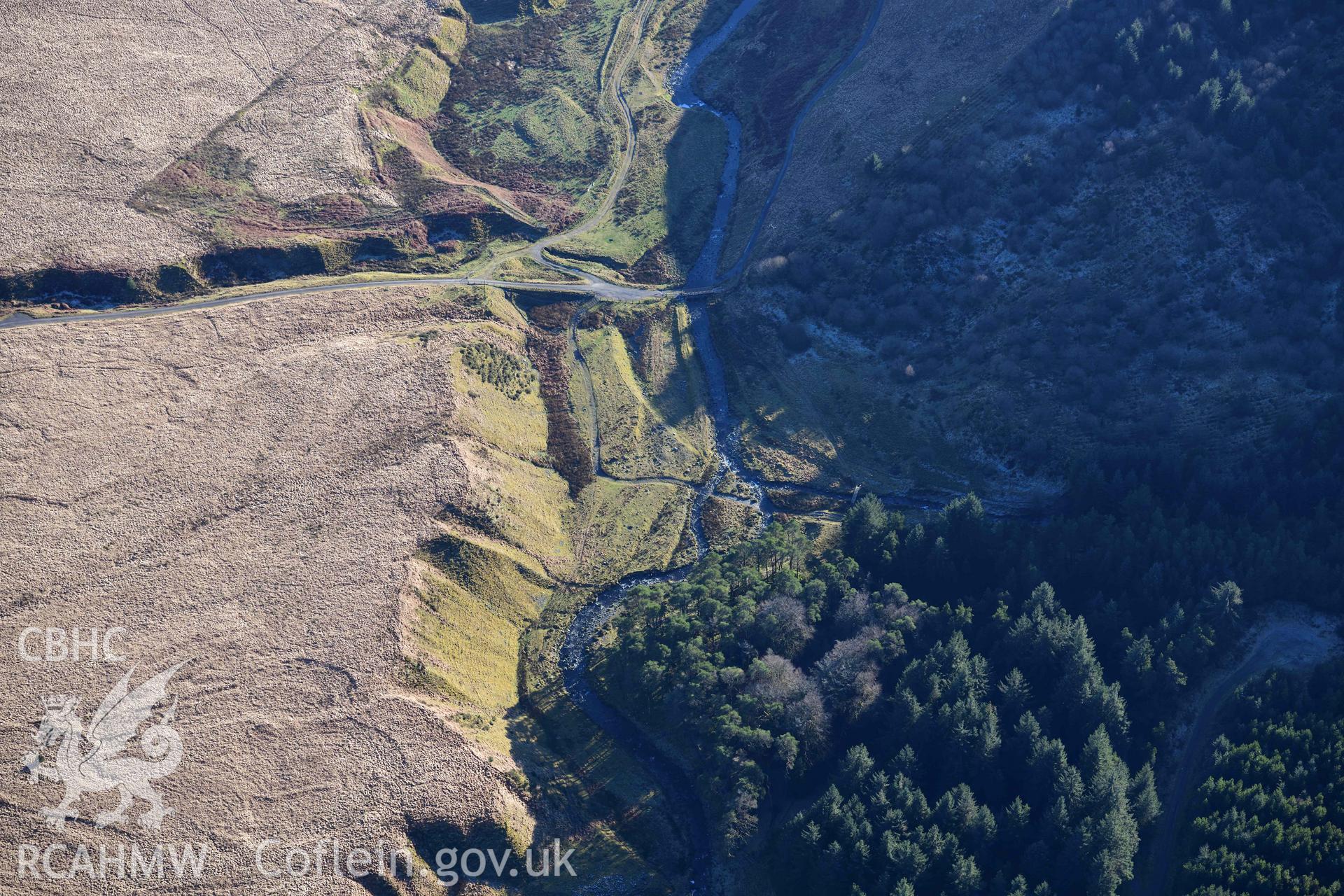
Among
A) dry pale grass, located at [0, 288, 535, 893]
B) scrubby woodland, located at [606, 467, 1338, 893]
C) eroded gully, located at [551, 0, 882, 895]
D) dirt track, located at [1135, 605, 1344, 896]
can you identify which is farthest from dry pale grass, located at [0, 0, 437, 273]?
dirt track, located at [1135, 605, 1344, 896]

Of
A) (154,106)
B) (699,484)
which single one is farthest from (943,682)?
(154,106)

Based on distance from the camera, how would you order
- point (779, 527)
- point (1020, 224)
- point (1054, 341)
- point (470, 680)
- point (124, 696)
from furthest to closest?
1. point (1020, 224)
2. point (1054, 341)
3. point (779, 527)
4. point (470, 680)
5. point (124, 696)

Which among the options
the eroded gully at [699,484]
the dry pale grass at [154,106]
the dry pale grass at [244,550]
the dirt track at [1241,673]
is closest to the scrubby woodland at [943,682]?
the dirt track at [1241,673]

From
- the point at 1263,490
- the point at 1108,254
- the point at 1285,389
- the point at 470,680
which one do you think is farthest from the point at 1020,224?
the point at 470,680

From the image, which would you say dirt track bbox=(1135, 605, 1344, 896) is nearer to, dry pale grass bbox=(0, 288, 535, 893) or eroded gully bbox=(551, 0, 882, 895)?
eroded gully bbox=(551, 0, 882, 895)

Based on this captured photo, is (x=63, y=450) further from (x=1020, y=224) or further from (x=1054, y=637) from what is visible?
(x=1020, y=224)
